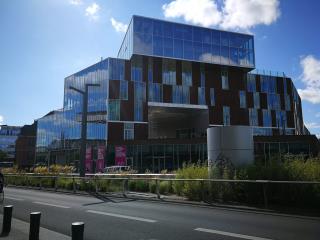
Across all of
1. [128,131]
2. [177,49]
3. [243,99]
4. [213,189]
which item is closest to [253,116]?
[243,99]

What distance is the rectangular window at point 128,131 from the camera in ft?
204

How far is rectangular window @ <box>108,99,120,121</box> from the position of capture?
6216 cm

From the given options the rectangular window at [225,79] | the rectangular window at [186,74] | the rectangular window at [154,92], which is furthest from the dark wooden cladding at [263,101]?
the rectangular window at [154,92]

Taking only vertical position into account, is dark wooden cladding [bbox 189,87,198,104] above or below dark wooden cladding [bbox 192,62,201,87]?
below

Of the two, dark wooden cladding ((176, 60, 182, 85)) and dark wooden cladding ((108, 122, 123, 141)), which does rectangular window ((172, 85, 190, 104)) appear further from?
dark wooden cladding ((108, 122, 123, 141))

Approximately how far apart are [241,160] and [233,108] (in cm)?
5551

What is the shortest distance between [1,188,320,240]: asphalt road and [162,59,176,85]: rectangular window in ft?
180

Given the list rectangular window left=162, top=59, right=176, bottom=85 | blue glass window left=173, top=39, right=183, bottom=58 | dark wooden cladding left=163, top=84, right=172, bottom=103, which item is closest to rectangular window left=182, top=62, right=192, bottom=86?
rectangular window left=162, top=59, right=176, bottom=85

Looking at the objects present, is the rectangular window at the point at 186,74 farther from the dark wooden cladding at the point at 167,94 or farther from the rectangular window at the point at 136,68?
the rectangular window at the point at 136,68

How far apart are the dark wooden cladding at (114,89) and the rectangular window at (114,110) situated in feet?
2.82

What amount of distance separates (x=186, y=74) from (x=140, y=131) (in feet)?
45.9

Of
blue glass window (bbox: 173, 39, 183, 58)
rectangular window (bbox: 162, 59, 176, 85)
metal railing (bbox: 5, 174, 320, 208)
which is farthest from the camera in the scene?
rectangular window (bbox: 162, 59, 176, 85)

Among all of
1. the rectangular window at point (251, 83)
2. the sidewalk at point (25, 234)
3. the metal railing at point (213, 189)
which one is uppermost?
the rectangular window at point (251, 83)

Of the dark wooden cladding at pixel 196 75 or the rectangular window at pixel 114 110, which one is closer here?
the rectangular window at pixel 114 110
